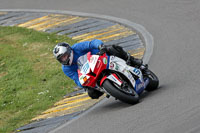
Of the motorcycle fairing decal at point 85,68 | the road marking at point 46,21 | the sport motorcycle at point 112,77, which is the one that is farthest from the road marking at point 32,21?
the motorcycle fairing decal at point 85,68

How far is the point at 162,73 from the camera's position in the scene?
9.62 m

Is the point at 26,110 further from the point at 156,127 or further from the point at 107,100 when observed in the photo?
the point at 156,127

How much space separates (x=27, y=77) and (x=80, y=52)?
11.3 ft

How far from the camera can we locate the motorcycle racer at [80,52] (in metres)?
8.30

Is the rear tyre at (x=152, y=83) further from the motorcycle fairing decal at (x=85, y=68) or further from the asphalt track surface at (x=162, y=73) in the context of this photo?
the motorcycle fairing decal at (x=85, y=68)

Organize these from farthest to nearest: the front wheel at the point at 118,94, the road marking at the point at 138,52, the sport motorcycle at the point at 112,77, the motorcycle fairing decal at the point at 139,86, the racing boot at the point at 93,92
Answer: the road marking at the point at 138,52 < the racing boot at the point at 93,92 < the motorcycle fairing decal at the point at 139,86 < the sport motorcycle at the point at 112,77 < the front wheel at the point at 118,94

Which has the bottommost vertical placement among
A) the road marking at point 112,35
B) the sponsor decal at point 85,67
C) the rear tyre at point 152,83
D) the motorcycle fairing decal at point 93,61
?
the road marking at point 112,35

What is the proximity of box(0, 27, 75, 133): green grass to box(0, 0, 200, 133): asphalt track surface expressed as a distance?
1.63 m

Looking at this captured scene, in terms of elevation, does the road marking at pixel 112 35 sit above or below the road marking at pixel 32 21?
above

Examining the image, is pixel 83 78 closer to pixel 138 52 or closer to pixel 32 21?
pixel 138 52

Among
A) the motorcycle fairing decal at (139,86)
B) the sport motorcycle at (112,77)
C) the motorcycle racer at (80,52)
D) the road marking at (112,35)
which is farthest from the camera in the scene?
the road marking at (112,35)

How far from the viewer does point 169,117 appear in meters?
6.87

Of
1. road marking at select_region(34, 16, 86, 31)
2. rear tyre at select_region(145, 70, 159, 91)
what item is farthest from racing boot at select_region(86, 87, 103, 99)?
road marking at select_region(34, 16, 86, 31)

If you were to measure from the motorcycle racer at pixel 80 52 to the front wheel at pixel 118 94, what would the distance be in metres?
0.62
